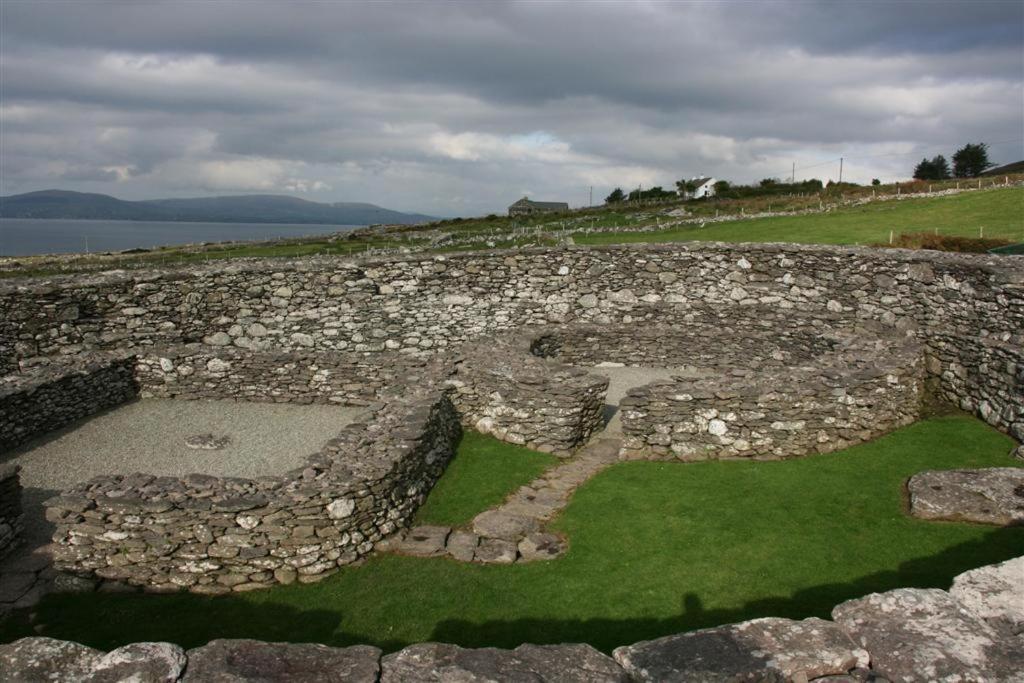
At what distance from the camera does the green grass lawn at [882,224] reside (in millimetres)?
26125

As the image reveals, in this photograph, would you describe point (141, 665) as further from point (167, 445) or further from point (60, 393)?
point (60, 393)

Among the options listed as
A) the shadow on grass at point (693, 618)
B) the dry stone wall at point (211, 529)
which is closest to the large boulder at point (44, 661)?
the dry stone wall at point (211, 529)

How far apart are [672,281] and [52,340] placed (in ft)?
56.1

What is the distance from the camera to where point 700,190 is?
7775cm

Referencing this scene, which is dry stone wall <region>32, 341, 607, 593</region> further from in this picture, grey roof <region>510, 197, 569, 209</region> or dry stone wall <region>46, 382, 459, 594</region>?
grey roof <region>510, 197, 569, 209</region>

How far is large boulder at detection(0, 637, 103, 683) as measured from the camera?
4828mm

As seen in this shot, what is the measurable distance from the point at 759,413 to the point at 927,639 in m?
6.57

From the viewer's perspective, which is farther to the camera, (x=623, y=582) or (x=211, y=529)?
(x=211, y=529)

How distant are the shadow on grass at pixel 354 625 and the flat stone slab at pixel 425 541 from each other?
3.83ft

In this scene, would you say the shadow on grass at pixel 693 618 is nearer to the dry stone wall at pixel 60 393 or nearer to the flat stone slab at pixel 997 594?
the flat stone slab at pixel 997 594

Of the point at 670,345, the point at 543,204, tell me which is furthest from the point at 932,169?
the point at 670,345

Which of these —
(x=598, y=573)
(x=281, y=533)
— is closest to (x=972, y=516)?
(x=598, y=573)

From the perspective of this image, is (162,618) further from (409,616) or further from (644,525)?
(644,525)

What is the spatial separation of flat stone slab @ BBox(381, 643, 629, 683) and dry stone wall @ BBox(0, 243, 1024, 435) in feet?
45.6
